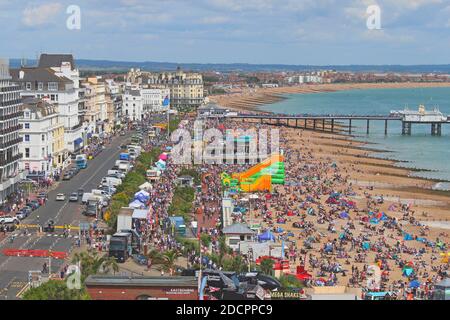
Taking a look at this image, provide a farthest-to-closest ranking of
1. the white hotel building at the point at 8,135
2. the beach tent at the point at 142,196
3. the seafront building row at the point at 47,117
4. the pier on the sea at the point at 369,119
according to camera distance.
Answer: the pier on the sea at the point at 369,119
the seafront building row at the point at 47,117
the white hotel building at the point at 8,135
the beach tent at the point at 142,196

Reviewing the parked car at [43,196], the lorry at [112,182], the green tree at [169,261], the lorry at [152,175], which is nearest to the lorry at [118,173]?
the lorry at [152,175]

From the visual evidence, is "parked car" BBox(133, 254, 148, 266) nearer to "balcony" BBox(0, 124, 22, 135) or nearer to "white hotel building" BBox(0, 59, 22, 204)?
"white hotel building" BBox(0, 59, 22, 204)

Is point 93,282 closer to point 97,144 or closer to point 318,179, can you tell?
point 318,179

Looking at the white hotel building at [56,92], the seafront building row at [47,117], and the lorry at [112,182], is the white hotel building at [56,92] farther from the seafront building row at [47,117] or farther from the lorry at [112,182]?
the lorry at [112,182]

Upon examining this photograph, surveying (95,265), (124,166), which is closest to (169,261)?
(95,265)

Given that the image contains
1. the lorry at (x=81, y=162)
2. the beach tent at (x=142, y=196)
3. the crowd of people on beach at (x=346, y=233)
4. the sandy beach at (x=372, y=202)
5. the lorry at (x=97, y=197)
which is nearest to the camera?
the crowd of people on beach at (x=346, y=233)

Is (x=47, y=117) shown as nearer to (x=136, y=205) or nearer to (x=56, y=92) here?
(x=56, y=92)
